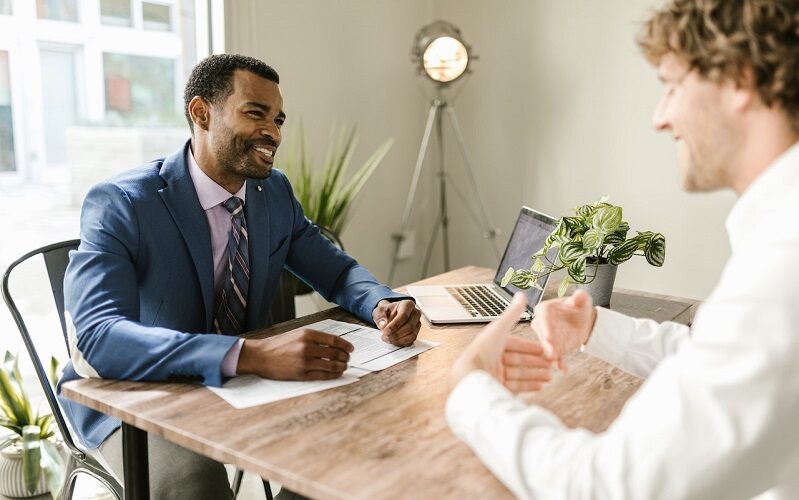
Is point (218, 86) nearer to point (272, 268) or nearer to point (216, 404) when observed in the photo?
point (272, 268)

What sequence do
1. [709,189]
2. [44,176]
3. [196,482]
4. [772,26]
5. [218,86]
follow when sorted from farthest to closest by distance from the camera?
[44,176] < [218,86] < [196,482] < [709,189] < [772,26]

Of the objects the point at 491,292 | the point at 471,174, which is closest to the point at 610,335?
the point at 491,292

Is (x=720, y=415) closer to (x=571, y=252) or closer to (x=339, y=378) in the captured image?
(x=339, y=378)

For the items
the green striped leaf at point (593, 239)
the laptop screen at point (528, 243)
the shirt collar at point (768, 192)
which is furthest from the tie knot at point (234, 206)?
the shirt collar at point (768, 192)

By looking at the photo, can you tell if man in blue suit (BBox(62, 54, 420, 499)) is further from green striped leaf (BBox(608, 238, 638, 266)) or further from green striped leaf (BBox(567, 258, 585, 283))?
green striped leaf (BBox(608, 238, 638, 266))

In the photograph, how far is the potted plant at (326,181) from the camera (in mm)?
2973

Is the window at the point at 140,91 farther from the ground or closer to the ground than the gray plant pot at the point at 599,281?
farther from the ground

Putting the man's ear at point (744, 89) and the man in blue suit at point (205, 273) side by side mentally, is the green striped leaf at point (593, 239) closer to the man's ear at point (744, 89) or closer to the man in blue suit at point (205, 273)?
the man in blue suit at point (205, 273)

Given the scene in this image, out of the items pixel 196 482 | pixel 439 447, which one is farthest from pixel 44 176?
pixel 439 447

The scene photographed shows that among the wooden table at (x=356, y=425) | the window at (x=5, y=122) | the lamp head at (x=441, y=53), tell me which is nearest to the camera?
the wooden table at (x=356, y=425)

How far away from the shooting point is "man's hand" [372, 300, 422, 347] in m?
1.52

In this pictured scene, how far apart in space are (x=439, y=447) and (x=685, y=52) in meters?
0.62

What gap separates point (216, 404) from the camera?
1.19m

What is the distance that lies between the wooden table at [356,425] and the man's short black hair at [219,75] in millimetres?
817
